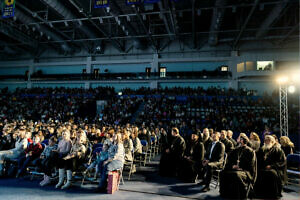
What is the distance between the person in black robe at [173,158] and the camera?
5.85m

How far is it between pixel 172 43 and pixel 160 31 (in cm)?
221

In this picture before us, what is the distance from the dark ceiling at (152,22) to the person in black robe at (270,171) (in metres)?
10.7

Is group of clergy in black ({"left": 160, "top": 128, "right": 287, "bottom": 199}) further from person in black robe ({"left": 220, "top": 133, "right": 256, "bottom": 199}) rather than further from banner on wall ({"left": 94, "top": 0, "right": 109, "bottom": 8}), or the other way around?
banner on wall ({"left": 94, "top": 0, "right": 109, "bottom": 8})

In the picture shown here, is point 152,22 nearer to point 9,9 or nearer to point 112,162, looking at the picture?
point 9,9

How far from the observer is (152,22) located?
18484 millimetres

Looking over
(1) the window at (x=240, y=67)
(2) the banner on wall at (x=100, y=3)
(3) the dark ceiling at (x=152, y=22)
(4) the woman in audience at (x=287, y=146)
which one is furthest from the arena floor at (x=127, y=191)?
(1) the window at (x=240, y=67)

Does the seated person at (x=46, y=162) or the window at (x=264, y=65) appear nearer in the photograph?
the seated person at (x=46, y=162)

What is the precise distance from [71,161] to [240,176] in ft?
13.6

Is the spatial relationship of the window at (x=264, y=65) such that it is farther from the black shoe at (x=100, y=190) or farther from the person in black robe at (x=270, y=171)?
the black shoe at (x=100, y=190)

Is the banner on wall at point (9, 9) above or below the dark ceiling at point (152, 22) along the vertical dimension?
below

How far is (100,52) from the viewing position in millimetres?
23703

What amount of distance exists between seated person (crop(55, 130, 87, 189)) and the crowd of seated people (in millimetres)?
24

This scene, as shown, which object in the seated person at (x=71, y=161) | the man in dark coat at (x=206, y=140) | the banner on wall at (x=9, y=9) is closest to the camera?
the seated person at (x=71, y=161)

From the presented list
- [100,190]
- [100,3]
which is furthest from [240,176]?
[100,3]
